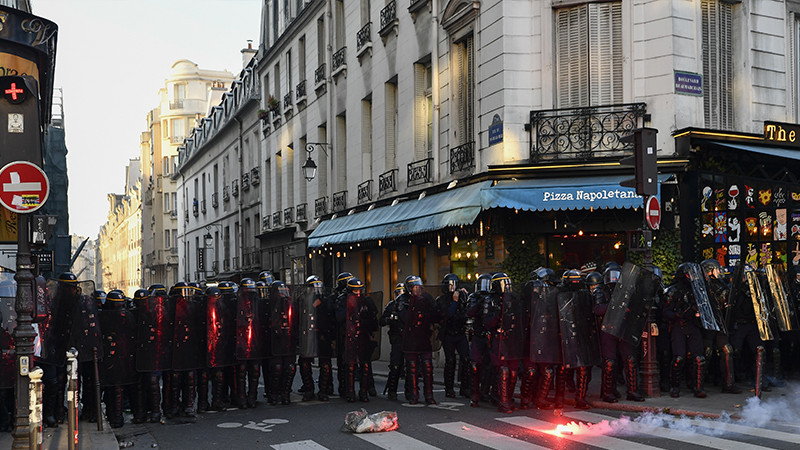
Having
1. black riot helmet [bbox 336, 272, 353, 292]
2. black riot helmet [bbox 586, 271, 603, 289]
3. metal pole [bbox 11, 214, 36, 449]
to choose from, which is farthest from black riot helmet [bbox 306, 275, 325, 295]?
metal pole [bbox 11, 214, 36, 449]

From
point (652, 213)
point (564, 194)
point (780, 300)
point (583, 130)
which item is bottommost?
point (780, 300)

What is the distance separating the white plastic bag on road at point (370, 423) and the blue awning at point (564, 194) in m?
5.87

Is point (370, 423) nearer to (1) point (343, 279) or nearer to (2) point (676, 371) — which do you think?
(1) point (343, 279)

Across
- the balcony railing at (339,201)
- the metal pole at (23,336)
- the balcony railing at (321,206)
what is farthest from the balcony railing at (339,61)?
the metal pole at (23,336)

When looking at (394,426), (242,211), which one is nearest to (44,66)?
(394,426)

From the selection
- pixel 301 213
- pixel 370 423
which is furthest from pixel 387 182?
pixel 370 423

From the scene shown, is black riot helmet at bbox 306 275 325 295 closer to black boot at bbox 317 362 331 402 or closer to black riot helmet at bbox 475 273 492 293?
black boot at bbox 317 362 331 402

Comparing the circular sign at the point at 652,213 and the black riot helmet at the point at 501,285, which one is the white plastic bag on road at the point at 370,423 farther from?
the circular sign at the point at 652,213

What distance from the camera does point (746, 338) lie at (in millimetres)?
11430

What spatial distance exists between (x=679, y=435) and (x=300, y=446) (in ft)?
12.9

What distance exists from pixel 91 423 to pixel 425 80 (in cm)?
1192

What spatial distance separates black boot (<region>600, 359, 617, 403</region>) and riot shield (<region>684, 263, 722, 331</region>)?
1.29 meters

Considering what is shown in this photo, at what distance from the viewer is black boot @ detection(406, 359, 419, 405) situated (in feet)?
37.6

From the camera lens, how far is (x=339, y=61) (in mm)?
25359
